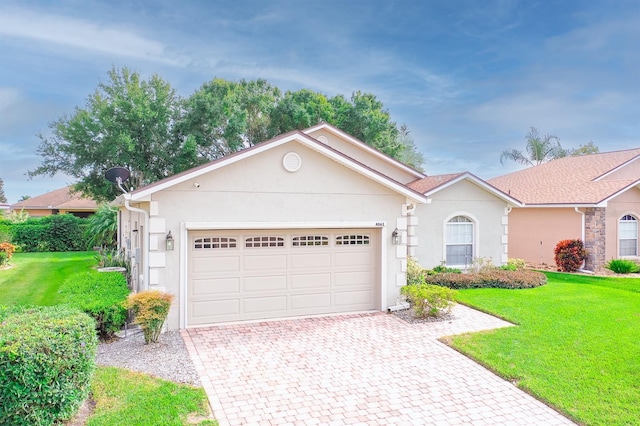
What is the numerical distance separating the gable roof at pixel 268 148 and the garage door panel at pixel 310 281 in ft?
9.93

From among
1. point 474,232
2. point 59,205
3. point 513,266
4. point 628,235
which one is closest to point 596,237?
point 628,235

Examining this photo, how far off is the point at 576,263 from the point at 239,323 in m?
16.0

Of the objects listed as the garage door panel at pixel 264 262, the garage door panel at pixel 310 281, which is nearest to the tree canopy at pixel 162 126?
the garage door panel at pixel 264 262

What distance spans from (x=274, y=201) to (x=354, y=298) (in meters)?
3.63

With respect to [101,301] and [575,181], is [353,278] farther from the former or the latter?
[575,181]

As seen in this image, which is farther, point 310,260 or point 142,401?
point 310,260

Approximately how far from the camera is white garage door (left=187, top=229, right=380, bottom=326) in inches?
409

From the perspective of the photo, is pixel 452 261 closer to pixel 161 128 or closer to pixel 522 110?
pixel 522 110

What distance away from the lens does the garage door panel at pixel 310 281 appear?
36.8ft

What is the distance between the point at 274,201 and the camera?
1077cm

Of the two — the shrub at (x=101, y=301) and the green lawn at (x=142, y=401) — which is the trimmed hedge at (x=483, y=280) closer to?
the shrub at (x=101, y=301)

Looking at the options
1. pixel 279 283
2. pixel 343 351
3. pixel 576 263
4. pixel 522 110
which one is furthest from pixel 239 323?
pixel 522 110

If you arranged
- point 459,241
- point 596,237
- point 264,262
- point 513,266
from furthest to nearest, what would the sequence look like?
point 596,237 → point 513,266 → point 459,241 → point 264,262

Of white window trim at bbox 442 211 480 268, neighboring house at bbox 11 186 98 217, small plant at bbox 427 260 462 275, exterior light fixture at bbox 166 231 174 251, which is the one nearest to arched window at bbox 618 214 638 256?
white window trim at bbox 442 211 480 268
